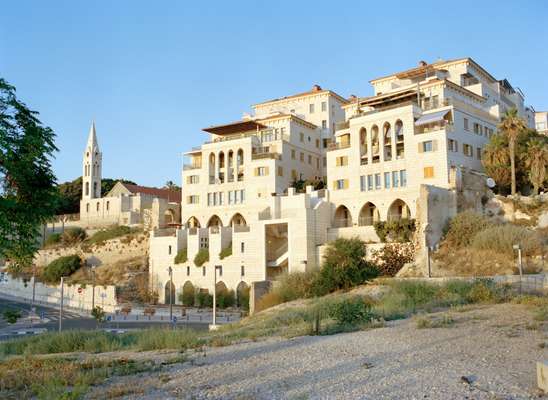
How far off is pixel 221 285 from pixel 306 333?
3314 centimetres

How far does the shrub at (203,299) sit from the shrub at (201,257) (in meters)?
2.64

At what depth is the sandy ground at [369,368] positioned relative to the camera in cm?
908

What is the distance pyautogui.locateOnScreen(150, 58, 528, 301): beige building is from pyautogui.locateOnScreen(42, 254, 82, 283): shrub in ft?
42.8

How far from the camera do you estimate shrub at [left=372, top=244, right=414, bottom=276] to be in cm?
3834

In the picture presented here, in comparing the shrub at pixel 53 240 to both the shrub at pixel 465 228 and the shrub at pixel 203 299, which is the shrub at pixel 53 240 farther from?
the shrub at pixel 465 228

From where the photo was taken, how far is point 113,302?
2079 inches

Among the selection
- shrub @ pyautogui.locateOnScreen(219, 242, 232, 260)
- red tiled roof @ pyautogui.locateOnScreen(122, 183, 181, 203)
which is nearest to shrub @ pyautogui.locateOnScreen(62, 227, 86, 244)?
red tiled roof @ pyautogui.locateOnScreen(122, 183, 181, 203)


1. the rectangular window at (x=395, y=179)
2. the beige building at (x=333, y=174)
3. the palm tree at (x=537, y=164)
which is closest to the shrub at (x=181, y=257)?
the beige building at (x=333, y=174)

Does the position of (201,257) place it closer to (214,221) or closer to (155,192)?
(214,221)

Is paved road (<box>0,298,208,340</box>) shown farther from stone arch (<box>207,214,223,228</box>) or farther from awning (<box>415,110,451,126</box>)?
awning (<box>415,110,451,126</box>)

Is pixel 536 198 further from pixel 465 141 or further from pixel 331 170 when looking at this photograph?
pixel 331 170

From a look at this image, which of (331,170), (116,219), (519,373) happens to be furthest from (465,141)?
(116,219)

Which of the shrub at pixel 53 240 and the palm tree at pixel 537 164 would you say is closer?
the palm tree at pixel 537 164

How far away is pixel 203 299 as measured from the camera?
157ft
